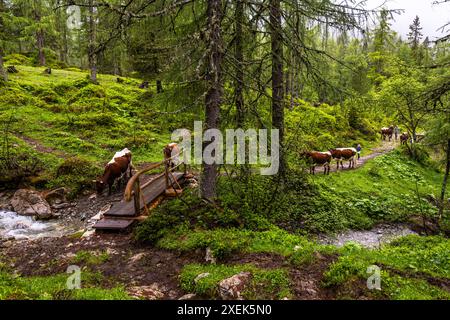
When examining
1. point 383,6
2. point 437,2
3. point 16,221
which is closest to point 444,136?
point 437,2

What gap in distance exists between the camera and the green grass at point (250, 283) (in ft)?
17.3

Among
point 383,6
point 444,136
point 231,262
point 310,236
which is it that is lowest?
point 310,236

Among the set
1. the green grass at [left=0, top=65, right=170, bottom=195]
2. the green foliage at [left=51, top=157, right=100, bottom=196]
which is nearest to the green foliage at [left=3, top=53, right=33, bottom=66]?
the green grass at [left=0, top=65, right=170, bottom=195]

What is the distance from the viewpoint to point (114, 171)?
499 inches

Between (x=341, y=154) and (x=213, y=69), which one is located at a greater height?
(x=213, y=69)

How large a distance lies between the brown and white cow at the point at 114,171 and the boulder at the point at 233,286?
27.5 feet

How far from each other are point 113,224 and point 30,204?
14.9 ft

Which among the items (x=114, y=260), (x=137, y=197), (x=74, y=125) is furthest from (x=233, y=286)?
(x=74, y=125)

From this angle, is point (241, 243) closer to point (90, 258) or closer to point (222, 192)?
point (222, 192)

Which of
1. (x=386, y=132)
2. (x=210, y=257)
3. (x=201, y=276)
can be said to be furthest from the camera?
(x=386, y=132)

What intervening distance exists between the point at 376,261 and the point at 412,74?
25020 millimetres
